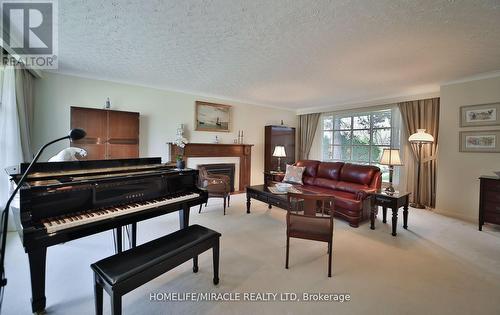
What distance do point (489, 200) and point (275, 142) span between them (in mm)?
4494

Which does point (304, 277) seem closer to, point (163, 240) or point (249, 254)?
point (249, 254)

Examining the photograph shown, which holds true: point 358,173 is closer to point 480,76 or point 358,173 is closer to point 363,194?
point 363,194

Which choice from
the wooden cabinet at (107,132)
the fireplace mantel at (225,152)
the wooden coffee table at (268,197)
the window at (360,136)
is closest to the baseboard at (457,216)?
the window at (360,136)

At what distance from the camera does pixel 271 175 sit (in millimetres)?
5656

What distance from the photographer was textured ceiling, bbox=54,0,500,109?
6.55 ft

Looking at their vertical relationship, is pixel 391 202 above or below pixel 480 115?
below

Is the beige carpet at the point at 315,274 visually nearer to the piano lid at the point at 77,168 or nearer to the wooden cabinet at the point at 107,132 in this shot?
the piano lid at the point at 77,168

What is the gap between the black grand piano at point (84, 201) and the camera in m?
1.49

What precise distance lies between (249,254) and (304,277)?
687 mm

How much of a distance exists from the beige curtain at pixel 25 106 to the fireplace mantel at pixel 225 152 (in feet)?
7.41

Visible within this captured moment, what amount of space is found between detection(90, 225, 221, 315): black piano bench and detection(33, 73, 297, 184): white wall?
11.1ft

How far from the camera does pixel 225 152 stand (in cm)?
577

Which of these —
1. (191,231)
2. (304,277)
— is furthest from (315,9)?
(304,277)

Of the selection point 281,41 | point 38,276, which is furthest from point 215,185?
point 38,276
